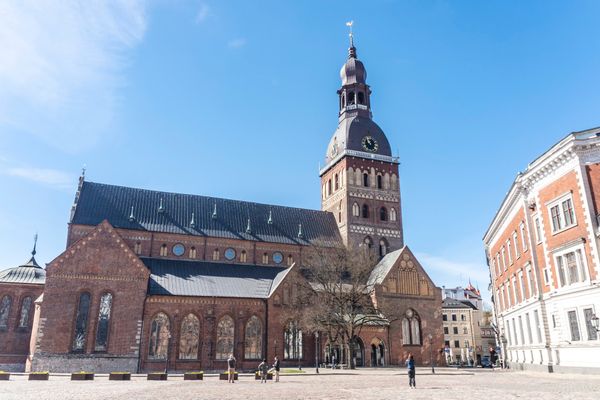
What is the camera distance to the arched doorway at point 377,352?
49888 mm

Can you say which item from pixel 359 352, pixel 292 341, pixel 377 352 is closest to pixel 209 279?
pixel 292 341

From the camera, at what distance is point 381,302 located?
164 feet

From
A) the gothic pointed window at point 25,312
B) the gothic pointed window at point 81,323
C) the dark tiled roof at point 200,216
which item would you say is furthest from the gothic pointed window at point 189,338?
the gothic pointed window at point 25,312

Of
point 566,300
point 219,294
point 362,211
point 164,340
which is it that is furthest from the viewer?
point 362,211

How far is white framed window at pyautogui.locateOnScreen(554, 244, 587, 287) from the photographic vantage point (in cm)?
2866

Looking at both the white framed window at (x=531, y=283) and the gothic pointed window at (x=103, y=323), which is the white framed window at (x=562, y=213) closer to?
the white framed window at (x=531, y=283)

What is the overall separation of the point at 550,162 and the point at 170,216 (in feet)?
128

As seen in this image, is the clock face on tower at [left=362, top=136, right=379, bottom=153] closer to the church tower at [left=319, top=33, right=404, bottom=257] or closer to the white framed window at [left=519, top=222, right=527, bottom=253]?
the church tower at [left=319, top=33, right=404, bottom=257]

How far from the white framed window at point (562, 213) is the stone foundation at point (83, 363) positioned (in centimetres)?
3509

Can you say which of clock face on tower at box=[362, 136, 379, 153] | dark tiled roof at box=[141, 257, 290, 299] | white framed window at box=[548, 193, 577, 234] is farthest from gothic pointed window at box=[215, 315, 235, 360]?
clock face on tower at box=[362, 136, 379, 153]

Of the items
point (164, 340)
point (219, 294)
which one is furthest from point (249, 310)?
point (164, 340)

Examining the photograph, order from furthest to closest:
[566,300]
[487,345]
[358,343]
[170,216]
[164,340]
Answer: [487,345]
[170,216]
[358,343]
[164,340]
[566,300]

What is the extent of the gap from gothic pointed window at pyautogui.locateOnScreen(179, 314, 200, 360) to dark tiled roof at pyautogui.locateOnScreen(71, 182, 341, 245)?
36.7ft

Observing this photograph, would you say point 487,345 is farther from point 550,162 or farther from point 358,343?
point 550,162
